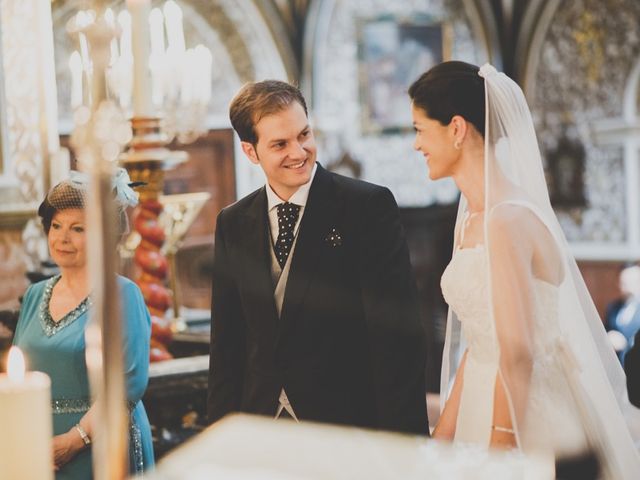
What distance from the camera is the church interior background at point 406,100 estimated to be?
398 inches

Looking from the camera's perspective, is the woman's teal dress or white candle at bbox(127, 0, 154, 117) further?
white candle at bbox(127, 0, 154, 117)

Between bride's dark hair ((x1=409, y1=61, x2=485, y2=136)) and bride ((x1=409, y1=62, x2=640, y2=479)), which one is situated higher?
bride's dark hair ((x1=409, y1=61, x2=485, y2=136))

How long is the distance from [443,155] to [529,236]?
0.33 meters

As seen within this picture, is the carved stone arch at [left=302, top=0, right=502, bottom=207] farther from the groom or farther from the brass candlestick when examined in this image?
the groom

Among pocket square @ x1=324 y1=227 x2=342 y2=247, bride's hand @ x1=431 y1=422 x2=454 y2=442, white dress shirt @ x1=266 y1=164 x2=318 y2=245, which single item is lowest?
Answer: bride's hand @ x1=431 y1=422 x2=454 y2=442

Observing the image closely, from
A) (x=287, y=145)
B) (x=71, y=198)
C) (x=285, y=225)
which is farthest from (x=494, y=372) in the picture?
(x=71, y=198)

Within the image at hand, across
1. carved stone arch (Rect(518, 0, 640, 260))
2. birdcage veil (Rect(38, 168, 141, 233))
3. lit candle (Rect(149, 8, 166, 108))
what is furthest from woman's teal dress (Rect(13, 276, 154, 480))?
carved stone arch (Rect(518, 0, 640, 260))

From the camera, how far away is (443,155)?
2.62 m

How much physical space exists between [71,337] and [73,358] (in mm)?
59

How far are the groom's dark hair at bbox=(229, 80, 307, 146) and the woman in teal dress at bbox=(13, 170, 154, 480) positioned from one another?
46 centimetres

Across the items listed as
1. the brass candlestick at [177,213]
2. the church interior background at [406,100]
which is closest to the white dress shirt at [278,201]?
the brass candlestick at [177,213]

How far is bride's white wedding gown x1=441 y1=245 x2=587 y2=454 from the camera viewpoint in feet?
8.54

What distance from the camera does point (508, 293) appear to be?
97.2 inches

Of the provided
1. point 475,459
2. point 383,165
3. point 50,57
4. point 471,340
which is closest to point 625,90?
point 383,165
